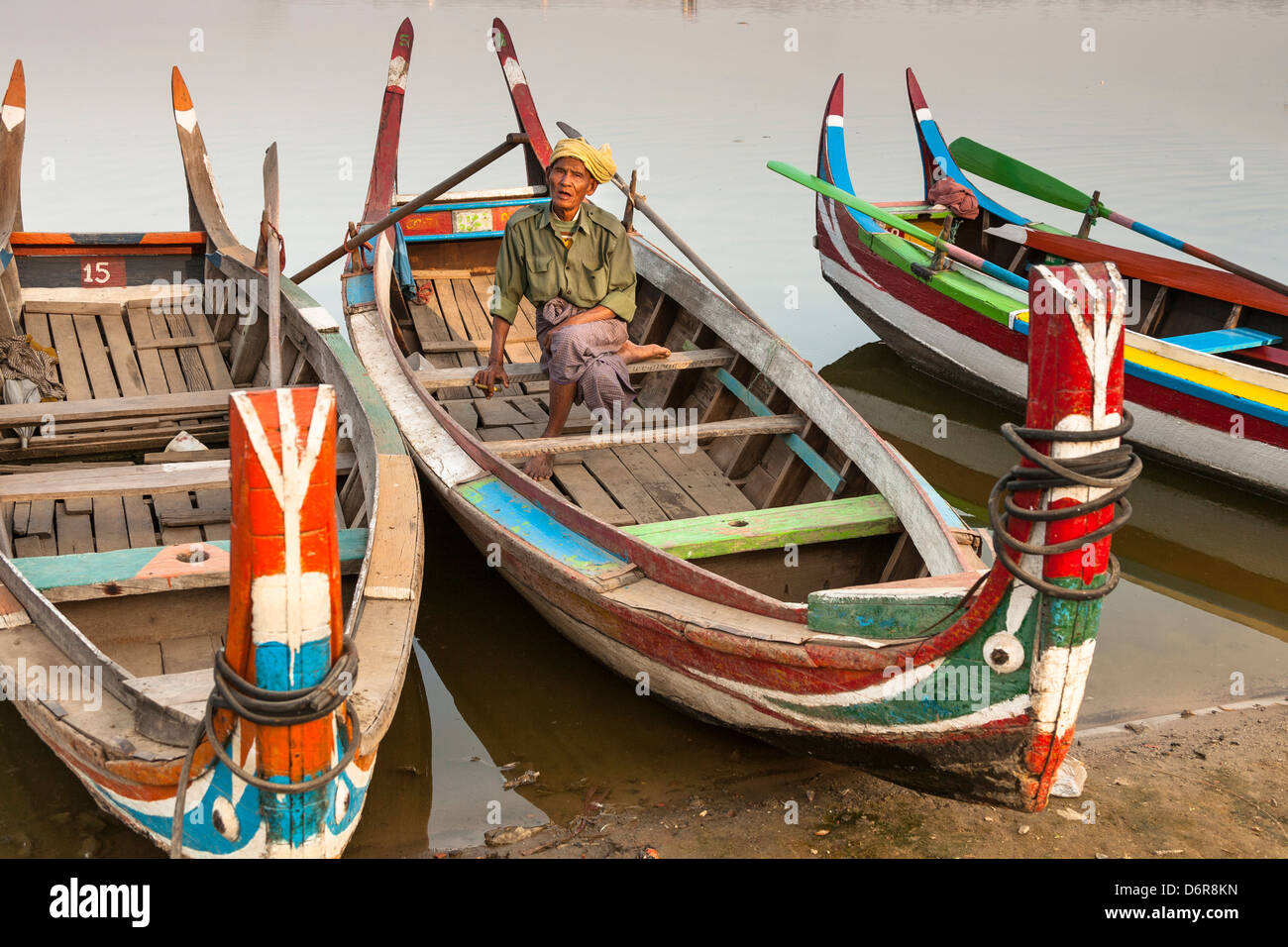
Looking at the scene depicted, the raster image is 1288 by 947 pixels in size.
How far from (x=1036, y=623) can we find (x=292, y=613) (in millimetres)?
1651

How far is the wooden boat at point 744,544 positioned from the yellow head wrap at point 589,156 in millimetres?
844

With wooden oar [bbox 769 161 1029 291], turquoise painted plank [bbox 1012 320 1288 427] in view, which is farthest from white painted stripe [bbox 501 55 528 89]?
turquoise painted plank [bbox 1012 320 1288 427]

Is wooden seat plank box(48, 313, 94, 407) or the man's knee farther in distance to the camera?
wooden seat plank box(48, 313, 94, 407)

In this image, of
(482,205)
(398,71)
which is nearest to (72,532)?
(482,205)

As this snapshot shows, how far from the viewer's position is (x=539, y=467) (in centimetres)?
480

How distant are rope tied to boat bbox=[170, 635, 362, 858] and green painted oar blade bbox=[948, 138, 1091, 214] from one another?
5.96 m

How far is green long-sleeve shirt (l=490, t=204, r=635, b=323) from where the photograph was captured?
4918 mm

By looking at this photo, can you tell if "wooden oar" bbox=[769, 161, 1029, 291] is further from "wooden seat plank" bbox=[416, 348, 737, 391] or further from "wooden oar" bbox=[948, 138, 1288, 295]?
"wooden seat plank" bbox=[416, 348, 737, 391]

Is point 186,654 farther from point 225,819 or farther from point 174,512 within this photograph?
point 225,819

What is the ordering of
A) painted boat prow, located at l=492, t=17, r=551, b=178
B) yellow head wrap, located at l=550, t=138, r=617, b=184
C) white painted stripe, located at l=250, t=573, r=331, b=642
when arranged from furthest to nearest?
painted boat prow, located at l=492, t=17, r=551, b=178, yellow head wrap, located at l=550, t=138, r=617, b=184, white painted stripe, located at l=250, t=573, r=331, b=642

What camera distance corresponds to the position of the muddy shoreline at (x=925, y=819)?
367 centimetres

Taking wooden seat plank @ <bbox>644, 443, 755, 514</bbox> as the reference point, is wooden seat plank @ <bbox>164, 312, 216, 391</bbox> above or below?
above

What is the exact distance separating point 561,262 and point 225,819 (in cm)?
277

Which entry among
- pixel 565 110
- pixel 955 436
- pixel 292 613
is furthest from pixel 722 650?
pixel 565 110
